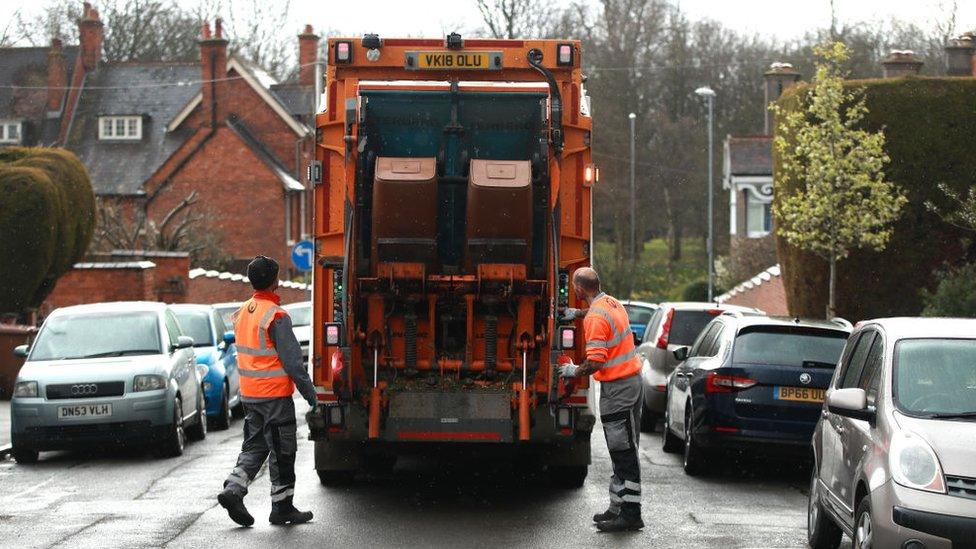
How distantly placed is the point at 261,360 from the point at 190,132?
44654mm

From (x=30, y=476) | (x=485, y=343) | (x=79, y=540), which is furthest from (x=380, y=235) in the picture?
(x=30, y=476)

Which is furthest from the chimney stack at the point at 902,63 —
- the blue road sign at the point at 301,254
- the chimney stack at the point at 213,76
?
the chimney stack at the point at 213,76

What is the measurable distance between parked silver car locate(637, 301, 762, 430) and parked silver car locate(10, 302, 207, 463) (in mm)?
5408

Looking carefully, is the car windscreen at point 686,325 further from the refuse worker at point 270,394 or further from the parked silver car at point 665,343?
the refuse worker at point 270,394

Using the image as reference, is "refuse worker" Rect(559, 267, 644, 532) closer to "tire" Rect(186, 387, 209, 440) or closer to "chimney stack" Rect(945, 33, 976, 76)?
"tire" Rect(186, 387, 209, 440)

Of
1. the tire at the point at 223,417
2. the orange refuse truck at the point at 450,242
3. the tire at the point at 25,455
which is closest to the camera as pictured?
the orange refuse truck at the point at 450,242

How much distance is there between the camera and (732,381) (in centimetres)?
1330

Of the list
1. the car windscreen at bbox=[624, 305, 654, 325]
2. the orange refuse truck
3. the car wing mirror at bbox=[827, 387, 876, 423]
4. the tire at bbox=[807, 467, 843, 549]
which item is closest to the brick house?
the car windscreen at bbox=[624, 305, 654, 325]

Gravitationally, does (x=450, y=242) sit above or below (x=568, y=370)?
above

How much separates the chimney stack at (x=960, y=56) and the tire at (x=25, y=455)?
1204 inches

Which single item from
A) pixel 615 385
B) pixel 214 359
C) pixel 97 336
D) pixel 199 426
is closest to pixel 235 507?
pixel 615 385

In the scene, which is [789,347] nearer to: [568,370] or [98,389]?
[568,370]

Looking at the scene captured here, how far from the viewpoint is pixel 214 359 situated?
19.4m

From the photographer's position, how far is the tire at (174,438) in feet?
50.7
